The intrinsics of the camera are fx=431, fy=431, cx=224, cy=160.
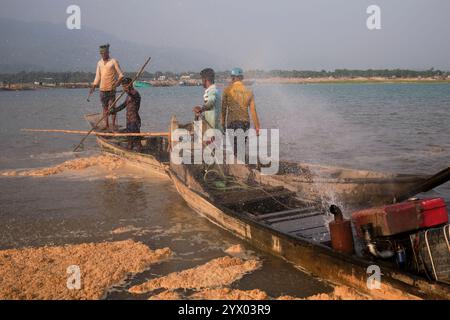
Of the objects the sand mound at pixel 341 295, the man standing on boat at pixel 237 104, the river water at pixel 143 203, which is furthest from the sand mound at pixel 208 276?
the man standing on boat at pixel 237 104

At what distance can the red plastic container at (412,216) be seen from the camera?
4.57 meters

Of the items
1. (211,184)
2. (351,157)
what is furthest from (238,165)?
(351,157)

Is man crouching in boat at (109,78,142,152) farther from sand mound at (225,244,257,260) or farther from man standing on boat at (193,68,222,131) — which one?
sand mound at (225,244,257,260)

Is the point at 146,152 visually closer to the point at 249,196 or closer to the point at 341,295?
the point at 249,196

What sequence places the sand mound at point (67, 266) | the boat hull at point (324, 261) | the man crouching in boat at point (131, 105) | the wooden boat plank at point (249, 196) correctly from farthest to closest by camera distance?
the man crouching in boat at point (131, 105)
the wooden boat plank at point (249, 196)
the sand mound at point (67, 266)
the boat hull at point (324, 261)

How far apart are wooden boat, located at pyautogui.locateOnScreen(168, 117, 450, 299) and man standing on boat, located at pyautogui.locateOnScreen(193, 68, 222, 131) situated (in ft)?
3.49

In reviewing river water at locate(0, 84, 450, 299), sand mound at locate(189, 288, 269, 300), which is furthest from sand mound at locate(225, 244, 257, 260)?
sand mound at locate(189, 288, 269, 300)

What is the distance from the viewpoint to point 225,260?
6.62 meters

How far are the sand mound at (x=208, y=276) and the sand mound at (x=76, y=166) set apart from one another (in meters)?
8.31

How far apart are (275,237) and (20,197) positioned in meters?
7.57

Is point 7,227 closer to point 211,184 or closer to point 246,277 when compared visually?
point 211,184

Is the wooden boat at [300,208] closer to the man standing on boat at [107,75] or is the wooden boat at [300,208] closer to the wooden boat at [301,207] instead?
the wooden boat at [301,207]

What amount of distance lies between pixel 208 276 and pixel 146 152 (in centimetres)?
878
